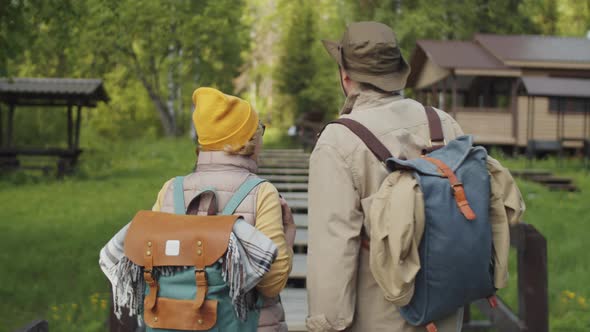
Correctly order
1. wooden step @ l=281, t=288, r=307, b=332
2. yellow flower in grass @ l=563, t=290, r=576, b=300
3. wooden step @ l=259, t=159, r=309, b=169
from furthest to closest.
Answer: wooden step @ l=259, t=159, r=309, b=169 < yellow flower in grass @ l=563, t=290, r=576, b=300 < wooden step @ l=281, t=288, r=307, b=332

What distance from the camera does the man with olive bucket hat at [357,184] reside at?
2502 millimetres

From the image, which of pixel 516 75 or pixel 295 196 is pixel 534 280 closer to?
pixel 295 196

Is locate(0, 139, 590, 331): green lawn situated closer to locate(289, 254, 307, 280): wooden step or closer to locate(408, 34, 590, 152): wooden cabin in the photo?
locate(289, 254, 307, 280): wooden step

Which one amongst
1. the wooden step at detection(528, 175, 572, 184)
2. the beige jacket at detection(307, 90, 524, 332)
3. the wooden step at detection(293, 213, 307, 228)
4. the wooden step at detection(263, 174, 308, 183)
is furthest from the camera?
the wooden step at detection(528, 175, 572, 184)

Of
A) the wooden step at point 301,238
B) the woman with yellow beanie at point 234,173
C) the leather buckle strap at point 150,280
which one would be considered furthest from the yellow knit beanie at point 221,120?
the wooden step at point 301,238

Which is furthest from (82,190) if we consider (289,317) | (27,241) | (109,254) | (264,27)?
(264,27)

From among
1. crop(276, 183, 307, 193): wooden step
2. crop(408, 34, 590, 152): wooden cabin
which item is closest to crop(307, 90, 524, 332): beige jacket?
crop(276, 183, 307, 193): wooden step

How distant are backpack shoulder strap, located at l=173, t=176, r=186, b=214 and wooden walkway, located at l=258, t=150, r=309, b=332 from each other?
248 centimetres

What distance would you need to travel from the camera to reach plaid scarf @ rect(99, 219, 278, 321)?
2.60 meters

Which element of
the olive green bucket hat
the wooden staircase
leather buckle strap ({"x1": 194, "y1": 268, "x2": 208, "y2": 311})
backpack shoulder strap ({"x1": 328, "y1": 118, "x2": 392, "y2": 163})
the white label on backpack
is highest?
the olive green bucket hat

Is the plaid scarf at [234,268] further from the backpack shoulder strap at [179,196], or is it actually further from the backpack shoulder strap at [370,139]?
the backpack shoulder strap at [370,139]

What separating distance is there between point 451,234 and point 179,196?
113 centimetres

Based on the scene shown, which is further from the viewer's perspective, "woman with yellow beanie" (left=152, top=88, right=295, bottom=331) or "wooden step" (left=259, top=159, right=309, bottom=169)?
"wooden step" (left=259, top=159, right=309, bottom=169)

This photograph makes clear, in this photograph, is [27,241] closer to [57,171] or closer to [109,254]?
[109,254]
